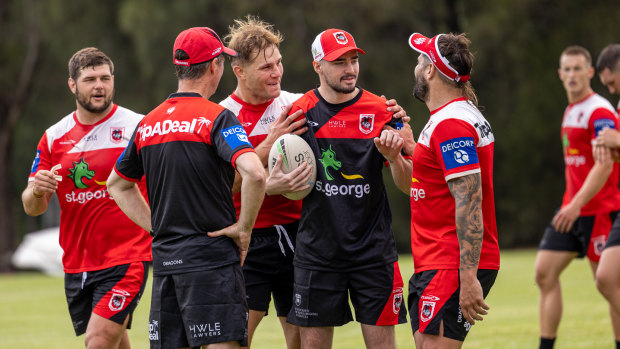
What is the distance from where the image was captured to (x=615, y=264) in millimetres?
7199

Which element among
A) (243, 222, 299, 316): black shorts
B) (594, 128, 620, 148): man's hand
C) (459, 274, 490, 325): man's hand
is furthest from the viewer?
(594, 128, 620, 148): man's hand

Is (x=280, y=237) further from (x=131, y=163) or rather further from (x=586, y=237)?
(x=586, y=237)

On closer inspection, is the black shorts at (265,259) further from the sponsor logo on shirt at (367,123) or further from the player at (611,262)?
the player at (611,262)

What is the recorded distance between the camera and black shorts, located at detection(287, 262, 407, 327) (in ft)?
18.7

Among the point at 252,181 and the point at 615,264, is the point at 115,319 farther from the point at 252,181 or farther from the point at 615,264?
the point at 615,264

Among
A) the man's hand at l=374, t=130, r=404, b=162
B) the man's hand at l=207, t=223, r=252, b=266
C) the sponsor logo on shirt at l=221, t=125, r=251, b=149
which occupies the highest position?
the sponsor logo on shirt at l=221, t=125, r=251, b=149

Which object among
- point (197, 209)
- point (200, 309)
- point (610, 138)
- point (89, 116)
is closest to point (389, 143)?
point (197, 209)

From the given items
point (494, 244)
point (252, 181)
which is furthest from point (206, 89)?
point (494, 244)

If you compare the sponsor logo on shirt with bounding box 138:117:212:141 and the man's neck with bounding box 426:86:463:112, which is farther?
the man's neck with bounding box 426:86:463:112

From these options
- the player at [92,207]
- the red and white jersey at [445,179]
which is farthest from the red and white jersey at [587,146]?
the player at [92,207]

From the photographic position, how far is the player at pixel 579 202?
324 inches

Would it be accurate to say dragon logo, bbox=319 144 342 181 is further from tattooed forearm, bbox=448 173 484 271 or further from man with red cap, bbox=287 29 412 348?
tattooed forearm, bbox=448 173 484 271

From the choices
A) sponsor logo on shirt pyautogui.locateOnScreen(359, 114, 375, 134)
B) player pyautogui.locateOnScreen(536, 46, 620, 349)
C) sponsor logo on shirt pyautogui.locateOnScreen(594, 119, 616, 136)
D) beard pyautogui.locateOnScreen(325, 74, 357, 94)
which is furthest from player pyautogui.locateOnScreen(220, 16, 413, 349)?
sponsor logo on shirt pyautogui.locateOnScreen(594, 119, 616, 136)

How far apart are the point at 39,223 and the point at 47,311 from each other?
2653cm
